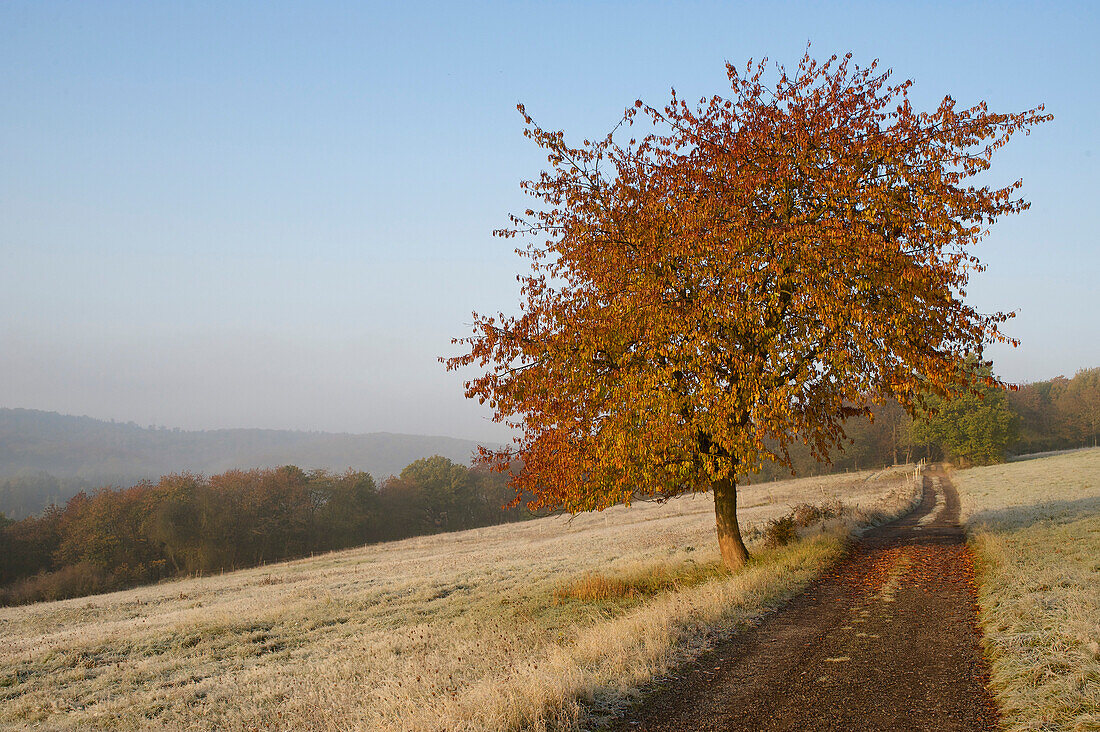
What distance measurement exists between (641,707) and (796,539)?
13243 mm

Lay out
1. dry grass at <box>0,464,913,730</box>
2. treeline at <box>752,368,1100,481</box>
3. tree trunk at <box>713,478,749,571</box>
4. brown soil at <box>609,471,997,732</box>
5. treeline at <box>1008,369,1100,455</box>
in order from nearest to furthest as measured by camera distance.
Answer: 1. brown soil at <box>609,471,997,732</box>
2. dry grass at <box>0,464,913,730</box>
3. tree trunk at <box>713,478,749,571</box>
4. treeline at <box>752,368,1100,481</box>
5. treeline at <box>1008,369,1100,455</box>

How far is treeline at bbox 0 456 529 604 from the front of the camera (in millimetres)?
54250

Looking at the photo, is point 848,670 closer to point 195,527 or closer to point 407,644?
point 407,644

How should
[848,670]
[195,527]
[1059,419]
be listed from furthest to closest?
1. [1059,419]
2. [195,527]
3. [848,670]

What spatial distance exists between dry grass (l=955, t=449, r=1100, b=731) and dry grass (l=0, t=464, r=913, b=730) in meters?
3.53

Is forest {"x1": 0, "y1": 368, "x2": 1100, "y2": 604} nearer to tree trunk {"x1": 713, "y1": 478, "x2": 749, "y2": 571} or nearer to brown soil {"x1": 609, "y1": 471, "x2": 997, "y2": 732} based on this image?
tree trunk {"x1": 713, "y1": 478, "x2": 749, "y2": 571}

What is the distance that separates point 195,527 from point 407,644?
190 feet

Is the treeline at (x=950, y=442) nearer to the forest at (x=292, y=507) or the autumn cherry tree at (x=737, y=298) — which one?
the forest at (x=292, y=507)

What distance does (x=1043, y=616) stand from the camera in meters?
8.39

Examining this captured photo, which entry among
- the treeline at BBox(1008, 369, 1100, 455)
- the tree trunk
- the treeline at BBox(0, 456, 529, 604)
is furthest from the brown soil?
the treeline at BBox(1008, 369, 1100, 455)

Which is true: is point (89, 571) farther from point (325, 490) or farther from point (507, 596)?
point (507, 596)

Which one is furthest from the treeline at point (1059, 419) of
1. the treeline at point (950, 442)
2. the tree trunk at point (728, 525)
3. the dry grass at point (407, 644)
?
the tree trunk at point (728, 525)

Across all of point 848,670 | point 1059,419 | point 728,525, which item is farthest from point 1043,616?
point 1059,419

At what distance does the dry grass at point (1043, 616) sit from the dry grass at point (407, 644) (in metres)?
3.53
